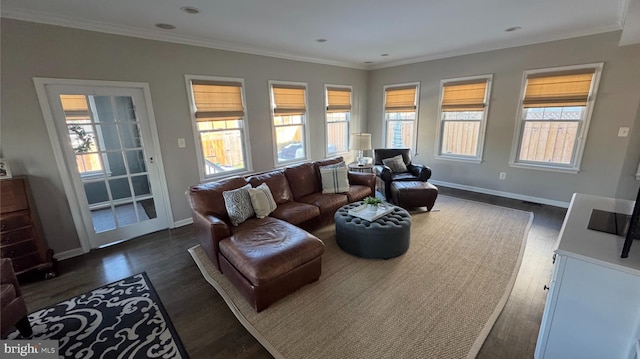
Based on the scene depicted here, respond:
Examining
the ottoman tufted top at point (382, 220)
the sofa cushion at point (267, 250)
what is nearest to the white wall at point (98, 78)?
the sofa cushion at point (267, 250)

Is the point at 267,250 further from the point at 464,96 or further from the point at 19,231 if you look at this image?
the point at 464,96

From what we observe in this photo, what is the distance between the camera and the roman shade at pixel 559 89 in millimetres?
3766

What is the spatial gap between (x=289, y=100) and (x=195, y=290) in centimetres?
363

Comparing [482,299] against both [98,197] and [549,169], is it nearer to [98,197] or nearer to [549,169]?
[549,169]

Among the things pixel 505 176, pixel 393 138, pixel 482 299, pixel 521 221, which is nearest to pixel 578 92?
pixel 505 176

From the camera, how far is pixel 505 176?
4.70 m

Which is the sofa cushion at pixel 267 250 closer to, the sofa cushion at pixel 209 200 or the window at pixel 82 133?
the sofa cushion at pixel 209 200

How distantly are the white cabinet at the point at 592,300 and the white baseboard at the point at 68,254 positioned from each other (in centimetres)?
456

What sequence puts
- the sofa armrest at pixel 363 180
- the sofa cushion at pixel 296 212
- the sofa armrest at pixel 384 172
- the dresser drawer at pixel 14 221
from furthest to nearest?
the sofa armrest at pixel 384 172 < the sofa armrest at pixel 363 180 < the sofa cushion at pixel 296 212 < the dresser drawer at pixel 14 221

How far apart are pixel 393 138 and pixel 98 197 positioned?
5644mm

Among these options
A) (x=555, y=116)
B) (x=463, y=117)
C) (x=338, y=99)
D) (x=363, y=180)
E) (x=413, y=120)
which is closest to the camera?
(x=555, y=116)

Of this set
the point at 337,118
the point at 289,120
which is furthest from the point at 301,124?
the point at 337,118

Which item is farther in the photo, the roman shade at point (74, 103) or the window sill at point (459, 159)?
the window sill at point (459, 159)

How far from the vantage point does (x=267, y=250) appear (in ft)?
7.38
